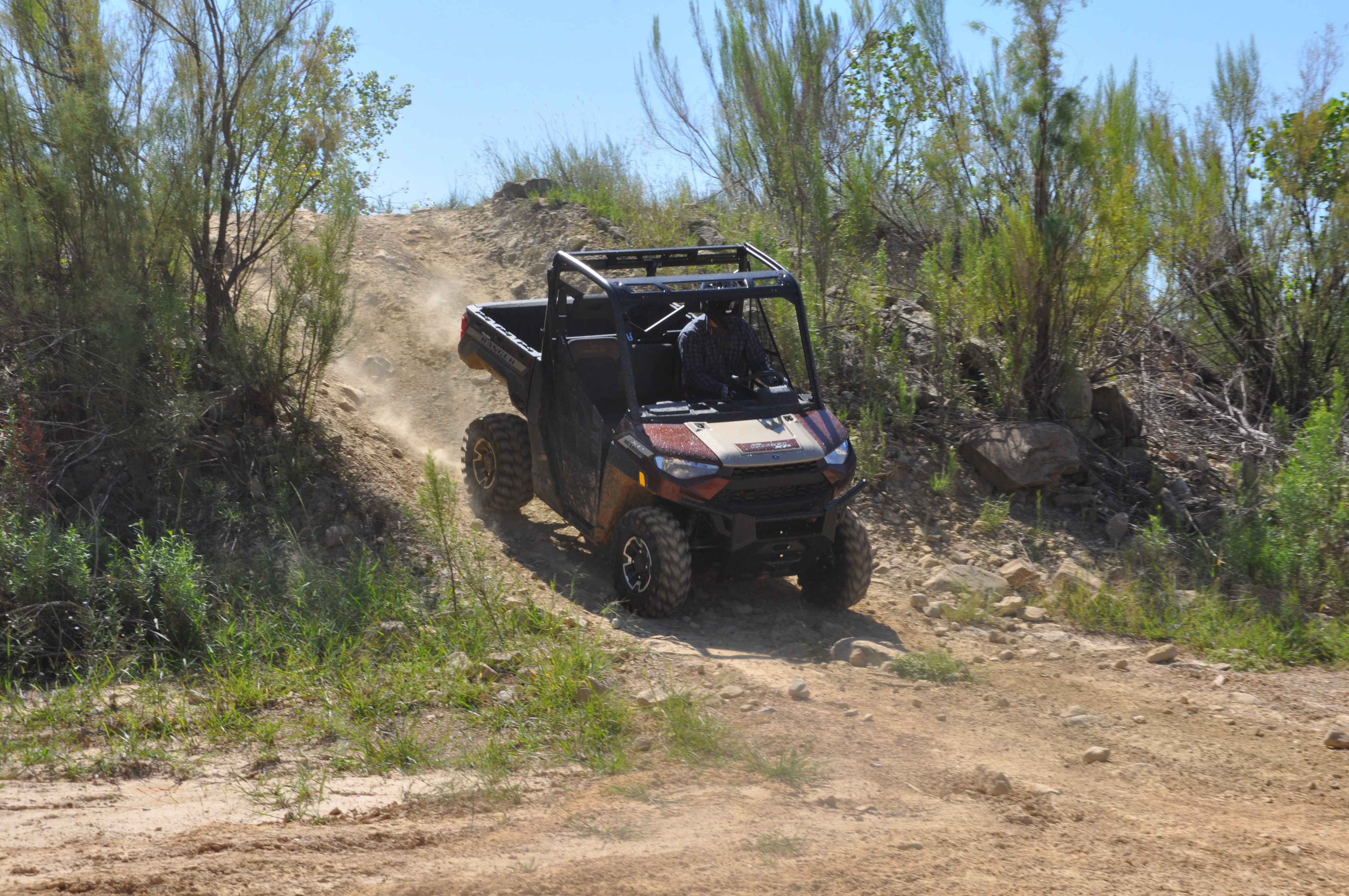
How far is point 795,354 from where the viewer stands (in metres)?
9.10

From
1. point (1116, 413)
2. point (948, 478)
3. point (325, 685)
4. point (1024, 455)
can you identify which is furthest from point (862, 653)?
point (1116, 413)

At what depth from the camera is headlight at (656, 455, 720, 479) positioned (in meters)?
5.82

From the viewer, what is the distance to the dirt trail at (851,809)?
10.8 ft

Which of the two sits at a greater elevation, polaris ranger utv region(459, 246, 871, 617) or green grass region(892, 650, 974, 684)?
polaris ranger utv region(459, 246, 871, 617)

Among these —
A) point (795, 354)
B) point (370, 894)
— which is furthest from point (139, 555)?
point (795, 354)

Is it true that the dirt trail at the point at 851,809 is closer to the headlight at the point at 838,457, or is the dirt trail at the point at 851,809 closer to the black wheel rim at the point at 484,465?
the headlight at the point at 838,457

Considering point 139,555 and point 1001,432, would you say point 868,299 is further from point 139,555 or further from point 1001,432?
point 139,555

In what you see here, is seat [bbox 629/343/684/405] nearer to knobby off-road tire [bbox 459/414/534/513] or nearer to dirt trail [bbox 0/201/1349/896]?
knobby off-road tire [bbox 459/414/534/513]

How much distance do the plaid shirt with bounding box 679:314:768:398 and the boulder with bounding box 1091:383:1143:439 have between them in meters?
4.35

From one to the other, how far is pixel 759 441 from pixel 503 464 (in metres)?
2.23

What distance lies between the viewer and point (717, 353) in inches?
263

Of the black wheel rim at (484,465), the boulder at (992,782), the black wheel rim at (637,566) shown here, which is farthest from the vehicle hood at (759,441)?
the boulder at (992,782)

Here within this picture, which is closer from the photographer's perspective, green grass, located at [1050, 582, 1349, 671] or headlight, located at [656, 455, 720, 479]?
headlight, located at [656, 455, 720, 479]

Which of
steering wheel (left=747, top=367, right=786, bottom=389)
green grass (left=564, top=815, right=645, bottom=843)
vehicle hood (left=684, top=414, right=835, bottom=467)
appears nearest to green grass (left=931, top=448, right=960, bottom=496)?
steering wheel (left=747, top=367, right=786, bottom=389)
